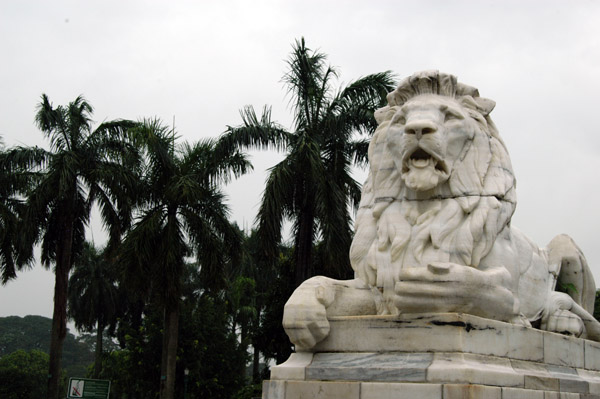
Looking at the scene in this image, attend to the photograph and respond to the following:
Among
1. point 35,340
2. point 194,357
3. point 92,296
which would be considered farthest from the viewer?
point 35,340

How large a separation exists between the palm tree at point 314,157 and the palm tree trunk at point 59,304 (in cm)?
538

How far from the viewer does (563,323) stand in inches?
239

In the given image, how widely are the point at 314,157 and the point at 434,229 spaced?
9.69 metres

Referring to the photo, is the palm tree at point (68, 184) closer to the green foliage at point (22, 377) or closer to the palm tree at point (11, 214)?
the palm tree at point (11, 214)

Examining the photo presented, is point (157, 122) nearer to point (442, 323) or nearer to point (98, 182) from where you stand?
point (98, 182)

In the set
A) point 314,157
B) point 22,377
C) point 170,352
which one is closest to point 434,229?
point 314,157

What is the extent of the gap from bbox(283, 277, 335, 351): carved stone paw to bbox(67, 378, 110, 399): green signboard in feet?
42.0

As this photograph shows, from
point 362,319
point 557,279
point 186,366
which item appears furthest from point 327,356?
point 186,366

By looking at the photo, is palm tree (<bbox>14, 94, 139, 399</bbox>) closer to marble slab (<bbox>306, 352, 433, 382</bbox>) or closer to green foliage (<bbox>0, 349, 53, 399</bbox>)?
marble slab (<bbox>306, 352, 433, 382</bbox>)

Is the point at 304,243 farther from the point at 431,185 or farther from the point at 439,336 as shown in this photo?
the point at 439,336

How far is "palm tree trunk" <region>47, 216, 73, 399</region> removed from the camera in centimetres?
1844

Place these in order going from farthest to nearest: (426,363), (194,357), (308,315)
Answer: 1. (194,357)
2. (308,315)
3. (426,363)

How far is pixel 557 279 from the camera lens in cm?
680

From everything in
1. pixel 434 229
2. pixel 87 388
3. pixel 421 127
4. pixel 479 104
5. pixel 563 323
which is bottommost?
pixel 87 388
